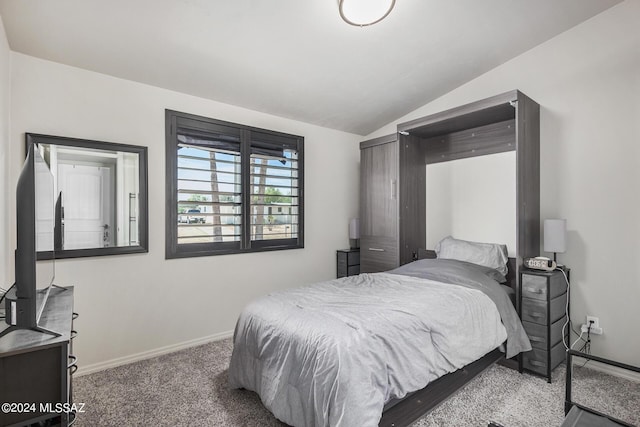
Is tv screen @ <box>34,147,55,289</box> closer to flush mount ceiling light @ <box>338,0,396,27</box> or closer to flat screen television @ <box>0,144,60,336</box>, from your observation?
flat screen television @ <box>0,144,60,336</box>

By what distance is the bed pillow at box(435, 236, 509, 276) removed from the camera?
305 centimetres

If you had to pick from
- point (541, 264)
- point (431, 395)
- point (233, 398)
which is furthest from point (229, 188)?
point (541, 264)

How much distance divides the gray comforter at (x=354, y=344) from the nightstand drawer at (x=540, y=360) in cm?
18

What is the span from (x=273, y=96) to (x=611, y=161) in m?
3.12

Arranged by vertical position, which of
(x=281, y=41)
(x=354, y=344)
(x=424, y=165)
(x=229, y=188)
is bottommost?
(x=354, y=344)

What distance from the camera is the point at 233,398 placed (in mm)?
2209

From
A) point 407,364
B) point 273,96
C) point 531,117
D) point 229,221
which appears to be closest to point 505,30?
point 531,117

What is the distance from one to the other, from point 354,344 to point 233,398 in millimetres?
1176

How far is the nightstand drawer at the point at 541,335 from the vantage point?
249 centimetres

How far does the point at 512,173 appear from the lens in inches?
123

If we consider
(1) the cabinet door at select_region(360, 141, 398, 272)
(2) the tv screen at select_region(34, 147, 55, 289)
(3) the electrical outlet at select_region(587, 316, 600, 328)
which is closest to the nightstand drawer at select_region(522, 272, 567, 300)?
(3) the electrical outlet at select_region(587, 316, 600, 328)

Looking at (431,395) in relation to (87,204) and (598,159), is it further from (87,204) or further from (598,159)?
(87,204)

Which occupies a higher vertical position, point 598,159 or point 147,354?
point 598,159

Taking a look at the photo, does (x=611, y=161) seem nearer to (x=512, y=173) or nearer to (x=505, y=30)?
(x=512, y=173)
